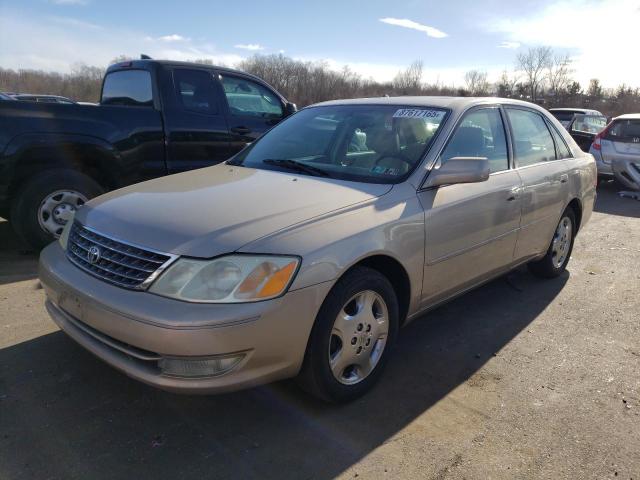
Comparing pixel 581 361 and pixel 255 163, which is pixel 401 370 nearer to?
pixel 581 361

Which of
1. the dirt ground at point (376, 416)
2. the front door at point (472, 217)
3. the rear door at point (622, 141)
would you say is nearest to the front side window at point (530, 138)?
the front door at point (472, 217)

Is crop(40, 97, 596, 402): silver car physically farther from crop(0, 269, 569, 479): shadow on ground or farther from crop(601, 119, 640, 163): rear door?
crop(601, 119, 640, 163): rear door

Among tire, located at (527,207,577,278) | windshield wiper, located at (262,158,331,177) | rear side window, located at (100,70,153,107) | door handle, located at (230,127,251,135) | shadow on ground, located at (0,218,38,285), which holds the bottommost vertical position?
shadow on ground, located at (0,218,38,285)

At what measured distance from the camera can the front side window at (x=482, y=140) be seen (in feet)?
11.2

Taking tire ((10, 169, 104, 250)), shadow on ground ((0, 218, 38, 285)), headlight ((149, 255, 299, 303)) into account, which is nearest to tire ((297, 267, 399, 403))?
headlight ((149, 255, 299, 303))

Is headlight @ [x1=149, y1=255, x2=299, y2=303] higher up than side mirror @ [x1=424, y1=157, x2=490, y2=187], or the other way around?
side mirror @ [x1=424, y1=157, x2=490, y2=187]

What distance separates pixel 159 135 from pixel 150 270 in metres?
3.46

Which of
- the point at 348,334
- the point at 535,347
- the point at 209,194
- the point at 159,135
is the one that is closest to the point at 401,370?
the point at 348,334

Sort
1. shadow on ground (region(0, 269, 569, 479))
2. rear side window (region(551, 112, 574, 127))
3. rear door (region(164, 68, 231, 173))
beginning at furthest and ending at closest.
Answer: rear side window (region(551, 112, 574, 127)), rear door (region(164, 68, 231, 173)), shadow on ground (region(0, 269, 569, 479))

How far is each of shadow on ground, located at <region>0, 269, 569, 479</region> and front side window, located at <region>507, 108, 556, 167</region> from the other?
169 centimetres

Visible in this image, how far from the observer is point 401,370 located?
3213mm

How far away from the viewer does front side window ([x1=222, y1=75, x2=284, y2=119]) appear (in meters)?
6.10

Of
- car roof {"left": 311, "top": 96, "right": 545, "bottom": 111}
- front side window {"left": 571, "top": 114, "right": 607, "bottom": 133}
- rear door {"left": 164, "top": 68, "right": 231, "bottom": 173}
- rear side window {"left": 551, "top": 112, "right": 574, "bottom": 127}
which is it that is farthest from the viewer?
rear side window {"left": 551, "top": 112, "right": 574, "bottom": 127}

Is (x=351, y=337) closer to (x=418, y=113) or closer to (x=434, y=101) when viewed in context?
(x=418, y=113)
